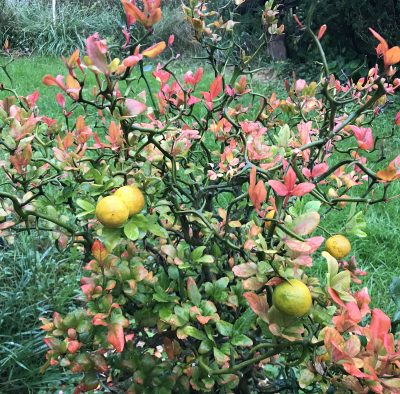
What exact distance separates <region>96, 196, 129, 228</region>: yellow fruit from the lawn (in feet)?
3.55

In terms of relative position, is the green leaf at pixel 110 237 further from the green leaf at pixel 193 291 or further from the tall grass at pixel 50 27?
the tall grass at pixel 50 27

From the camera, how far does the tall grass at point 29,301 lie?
1832 millimetres

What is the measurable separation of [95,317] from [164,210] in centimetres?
26

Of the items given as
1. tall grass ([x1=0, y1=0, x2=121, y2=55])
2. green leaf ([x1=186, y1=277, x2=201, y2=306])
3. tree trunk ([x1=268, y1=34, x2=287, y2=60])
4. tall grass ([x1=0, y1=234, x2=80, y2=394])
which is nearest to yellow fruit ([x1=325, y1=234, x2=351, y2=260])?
green leaf ([x1=186, y1=277, x2=201, y2=306])

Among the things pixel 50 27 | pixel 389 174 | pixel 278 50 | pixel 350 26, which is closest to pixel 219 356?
pixel 389 174

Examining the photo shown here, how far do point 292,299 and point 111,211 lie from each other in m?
0.32

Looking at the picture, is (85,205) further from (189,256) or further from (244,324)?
(244,324)

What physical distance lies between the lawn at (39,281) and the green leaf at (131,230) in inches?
41.6

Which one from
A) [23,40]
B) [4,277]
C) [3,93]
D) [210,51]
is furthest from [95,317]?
[23,40]

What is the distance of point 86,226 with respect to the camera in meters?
1.28

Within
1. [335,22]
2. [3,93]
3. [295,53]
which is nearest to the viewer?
[3,93]

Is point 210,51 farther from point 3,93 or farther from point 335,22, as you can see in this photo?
point 335,22

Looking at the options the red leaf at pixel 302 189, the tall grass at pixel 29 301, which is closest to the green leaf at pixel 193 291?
the red leaf at pixel 302 189

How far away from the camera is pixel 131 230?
93cm
